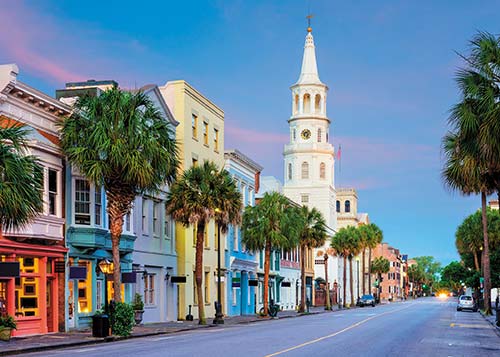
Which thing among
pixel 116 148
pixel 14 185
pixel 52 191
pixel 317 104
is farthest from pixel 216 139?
pixel 317 104

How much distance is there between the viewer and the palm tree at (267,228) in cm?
5831

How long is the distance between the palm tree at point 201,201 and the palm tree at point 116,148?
9282mm

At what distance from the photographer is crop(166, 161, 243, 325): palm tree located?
4362 centimetres

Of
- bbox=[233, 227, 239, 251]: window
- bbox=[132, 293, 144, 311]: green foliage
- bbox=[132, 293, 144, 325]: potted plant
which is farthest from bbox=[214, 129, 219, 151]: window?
bbox=[132, 293, 144, 325]: potted plant

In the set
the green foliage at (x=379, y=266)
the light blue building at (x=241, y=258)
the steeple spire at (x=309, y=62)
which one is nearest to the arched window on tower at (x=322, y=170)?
the steeple spire at (x=309, y=62)

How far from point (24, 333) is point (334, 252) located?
257 feet

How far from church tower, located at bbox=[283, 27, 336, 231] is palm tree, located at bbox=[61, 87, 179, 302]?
7952 cm

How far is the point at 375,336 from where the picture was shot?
97.7ft

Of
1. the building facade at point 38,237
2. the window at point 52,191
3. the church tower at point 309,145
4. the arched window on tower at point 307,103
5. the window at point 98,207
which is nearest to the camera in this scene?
the building facade at point 38,237

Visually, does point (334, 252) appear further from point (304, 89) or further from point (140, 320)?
point (140, 320)

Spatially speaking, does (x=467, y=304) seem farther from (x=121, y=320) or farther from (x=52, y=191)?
(x=52, y=191)

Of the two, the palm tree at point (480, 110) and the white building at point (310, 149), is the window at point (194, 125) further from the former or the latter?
the white building at point (310, 149)

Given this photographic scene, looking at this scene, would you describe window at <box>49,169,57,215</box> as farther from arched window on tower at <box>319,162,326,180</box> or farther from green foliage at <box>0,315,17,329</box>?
arched window on tower at <box>319,162,326,180</box>

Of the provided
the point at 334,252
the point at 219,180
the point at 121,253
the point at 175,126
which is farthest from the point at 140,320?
the point at 334,252
